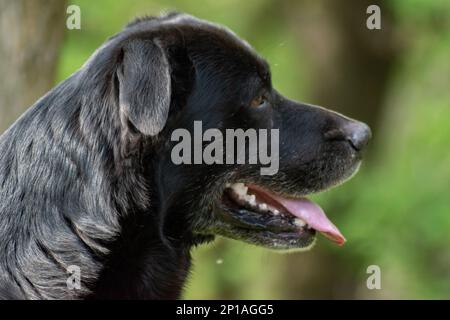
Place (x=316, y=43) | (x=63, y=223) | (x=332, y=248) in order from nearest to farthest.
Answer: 1. (x=63, y=223)
2. (x=332, y=248)
3. (x=316, y=43)

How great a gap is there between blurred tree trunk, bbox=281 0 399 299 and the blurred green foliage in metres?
0.15

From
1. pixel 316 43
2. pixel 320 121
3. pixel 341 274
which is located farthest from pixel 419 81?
pixel 320 121

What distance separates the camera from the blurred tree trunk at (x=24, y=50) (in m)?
5.32

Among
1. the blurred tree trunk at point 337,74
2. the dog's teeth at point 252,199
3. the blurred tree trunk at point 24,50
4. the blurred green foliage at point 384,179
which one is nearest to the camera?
the dog's teeth at point 252,199

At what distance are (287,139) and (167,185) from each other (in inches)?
30.6

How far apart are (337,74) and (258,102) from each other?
6.41 metres

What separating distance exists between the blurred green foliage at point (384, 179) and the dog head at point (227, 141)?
165 cm

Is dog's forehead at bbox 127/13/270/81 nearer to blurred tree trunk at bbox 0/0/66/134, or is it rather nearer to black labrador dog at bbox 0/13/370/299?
black labrador dog at bbox 0/13/370/299

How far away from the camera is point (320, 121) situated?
4.77 m

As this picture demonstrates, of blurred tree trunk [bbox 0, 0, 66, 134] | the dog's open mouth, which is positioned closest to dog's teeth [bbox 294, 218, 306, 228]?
the dog's open mouth

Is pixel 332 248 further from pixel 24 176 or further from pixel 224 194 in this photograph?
pixel 24 176

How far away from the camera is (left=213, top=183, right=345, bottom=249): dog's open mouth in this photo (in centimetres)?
452

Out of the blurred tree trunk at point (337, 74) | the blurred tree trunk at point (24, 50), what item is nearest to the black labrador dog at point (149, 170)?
the blurred tree trunk at point (24, 50)

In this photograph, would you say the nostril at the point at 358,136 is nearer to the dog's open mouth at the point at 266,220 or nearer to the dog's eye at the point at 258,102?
the dog's open mouth at the point at 266,220
